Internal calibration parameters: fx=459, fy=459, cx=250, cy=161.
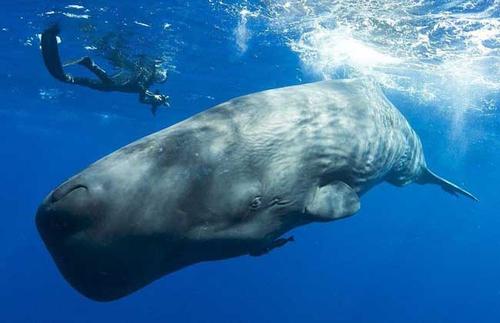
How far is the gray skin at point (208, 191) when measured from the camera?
3.86 m

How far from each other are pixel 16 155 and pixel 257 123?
273 feet

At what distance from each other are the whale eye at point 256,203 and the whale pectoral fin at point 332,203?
27.5 inches

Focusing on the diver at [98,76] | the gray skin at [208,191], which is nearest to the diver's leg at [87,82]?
the diver at [98,76]

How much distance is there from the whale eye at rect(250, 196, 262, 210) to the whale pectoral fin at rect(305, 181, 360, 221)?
27.5 inches

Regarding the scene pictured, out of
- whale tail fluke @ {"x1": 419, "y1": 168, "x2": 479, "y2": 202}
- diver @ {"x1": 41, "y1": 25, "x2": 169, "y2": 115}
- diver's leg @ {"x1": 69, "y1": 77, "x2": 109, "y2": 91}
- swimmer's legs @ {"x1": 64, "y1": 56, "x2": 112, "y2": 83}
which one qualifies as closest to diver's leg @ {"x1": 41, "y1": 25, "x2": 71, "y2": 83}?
diver @ {"x1": 41, "y1": 25, "x2": 169, "y2": 115}

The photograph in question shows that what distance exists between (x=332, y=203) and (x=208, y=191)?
1696mm

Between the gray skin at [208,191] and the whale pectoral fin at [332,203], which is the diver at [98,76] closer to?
the gray skin at [208,191]

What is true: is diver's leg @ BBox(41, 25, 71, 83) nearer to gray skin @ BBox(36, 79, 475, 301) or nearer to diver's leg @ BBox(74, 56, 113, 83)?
diver's leg @ BBox(74, 56, 113, 83)

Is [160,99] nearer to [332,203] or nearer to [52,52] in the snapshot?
[52,52]

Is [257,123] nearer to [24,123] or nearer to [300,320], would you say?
[24,123]

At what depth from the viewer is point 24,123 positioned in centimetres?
4734

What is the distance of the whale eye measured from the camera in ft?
15.8

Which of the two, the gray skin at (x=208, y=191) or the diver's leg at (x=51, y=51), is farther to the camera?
the diver's leg at (x=51, y=51)

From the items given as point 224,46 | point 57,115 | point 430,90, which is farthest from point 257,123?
point 57,115
